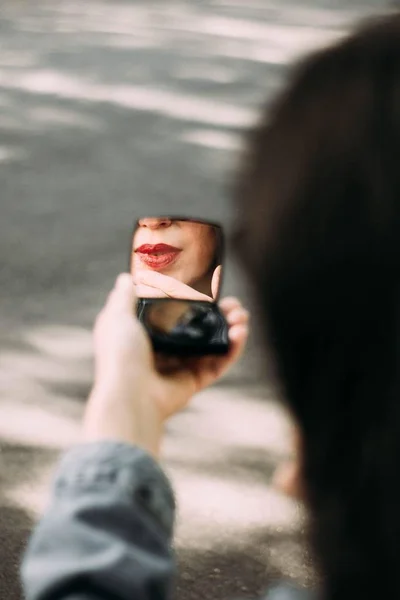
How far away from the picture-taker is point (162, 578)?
2.05 ft

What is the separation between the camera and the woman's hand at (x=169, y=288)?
0.96 m

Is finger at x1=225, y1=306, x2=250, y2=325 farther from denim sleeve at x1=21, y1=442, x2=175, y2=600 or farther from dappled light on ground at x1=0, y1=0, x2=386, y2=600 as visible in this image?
A: denim sleeve at x1=21, y1=442, x2=175, y2=600

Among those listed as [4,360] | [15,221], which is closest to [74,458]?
[4,360]

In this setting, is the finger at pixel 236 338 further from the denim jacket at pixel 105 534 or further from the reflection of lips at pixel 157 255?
the denim jacket at pixel 105 534

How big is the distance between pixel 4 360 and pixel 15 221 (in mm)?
798

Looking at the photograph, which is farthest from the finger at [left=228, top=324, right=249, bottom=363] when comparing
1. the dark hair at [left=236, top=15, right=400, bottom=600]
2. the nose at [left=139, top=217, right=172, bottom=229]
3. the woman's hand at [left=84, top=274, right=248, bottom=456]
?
the dark hair at [left=236, top=15, right=400, bottom=600]

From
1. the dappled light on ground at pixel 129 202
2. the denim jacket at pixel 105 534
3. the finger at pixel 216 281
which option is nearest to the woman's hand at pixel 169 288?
the finger at pixel 216 281

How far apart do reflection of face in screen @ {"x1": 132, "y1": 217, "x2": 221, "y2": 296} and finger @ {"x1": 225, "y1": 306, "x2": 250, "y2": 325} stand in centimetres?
3

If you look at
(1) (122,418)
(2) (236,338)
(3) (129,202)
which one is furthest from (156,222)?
(3) (129,202)

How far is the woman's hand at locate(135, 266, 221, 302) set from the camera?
3.16 feet

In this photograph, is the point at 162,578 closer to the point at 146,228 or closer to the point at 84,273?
the point at 146,228

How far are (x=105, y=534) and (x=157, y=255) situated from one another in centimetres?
39

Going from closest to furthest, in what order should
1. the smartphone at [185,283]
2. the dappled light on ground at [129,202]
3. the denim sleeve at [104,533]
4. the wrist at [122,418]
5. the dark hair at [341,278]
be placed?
the dark hair at [341,278] < the denim sleeve at [104,533] < the wrist at [122,418] < the smartphone at [185,283] < the dappled light on ground at [129,202]

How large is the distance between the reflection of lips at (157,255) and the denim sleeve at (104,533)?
1.01 feet
